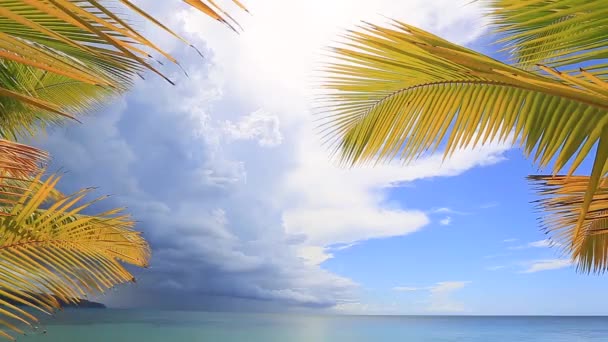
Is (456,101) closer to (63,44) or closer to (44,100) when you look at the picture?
(63,44)

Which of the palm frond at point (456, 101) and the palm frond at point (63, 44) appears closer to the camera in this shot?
the palm frond at point (63, 44)

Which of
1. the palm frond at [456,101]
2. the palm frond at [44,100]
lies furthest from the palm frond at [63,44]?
the palm frond at [456,101]

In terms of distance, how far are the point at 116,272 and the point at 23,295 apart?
494 millimetres

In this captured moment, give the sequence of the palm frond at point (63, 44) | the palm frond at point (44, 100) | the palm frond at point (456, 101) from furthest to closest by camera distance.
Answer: the palm frond at point (44, 100), the palm frond at point (456, 101), the palm frond at point (63, 44)

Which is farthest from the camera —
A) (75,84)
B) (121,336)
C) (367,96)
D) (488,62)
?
(121,336)

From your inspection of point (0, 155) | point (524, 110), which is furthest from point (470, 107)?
point (0, 155)

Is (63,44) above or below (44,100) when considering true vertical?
below

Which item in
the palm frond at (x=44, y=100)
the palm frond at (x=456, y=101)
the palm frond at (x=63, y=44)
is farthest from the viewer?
the palm frond at (x=44, y=100)

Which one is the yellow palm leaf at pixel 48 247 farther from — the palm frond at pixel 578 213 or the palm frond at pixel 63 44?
the palm frond at pixel 578 213

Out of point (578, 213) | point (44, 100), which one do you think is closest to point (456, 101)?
point (578, 213)

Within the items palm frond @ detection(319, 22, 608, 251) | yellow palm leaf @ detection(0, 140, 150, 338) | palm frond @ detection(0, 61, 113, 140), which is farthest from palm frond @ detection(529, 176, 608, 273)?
palm frond @ detection(0, 61, 113, 140)

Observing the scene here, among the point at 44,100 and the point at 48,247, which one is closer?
the point at 48,247

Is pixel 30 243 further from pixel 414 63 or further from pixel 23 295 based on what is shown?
pixel 414 63

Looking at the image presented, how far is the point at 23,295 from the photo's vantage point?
6.21 ft
